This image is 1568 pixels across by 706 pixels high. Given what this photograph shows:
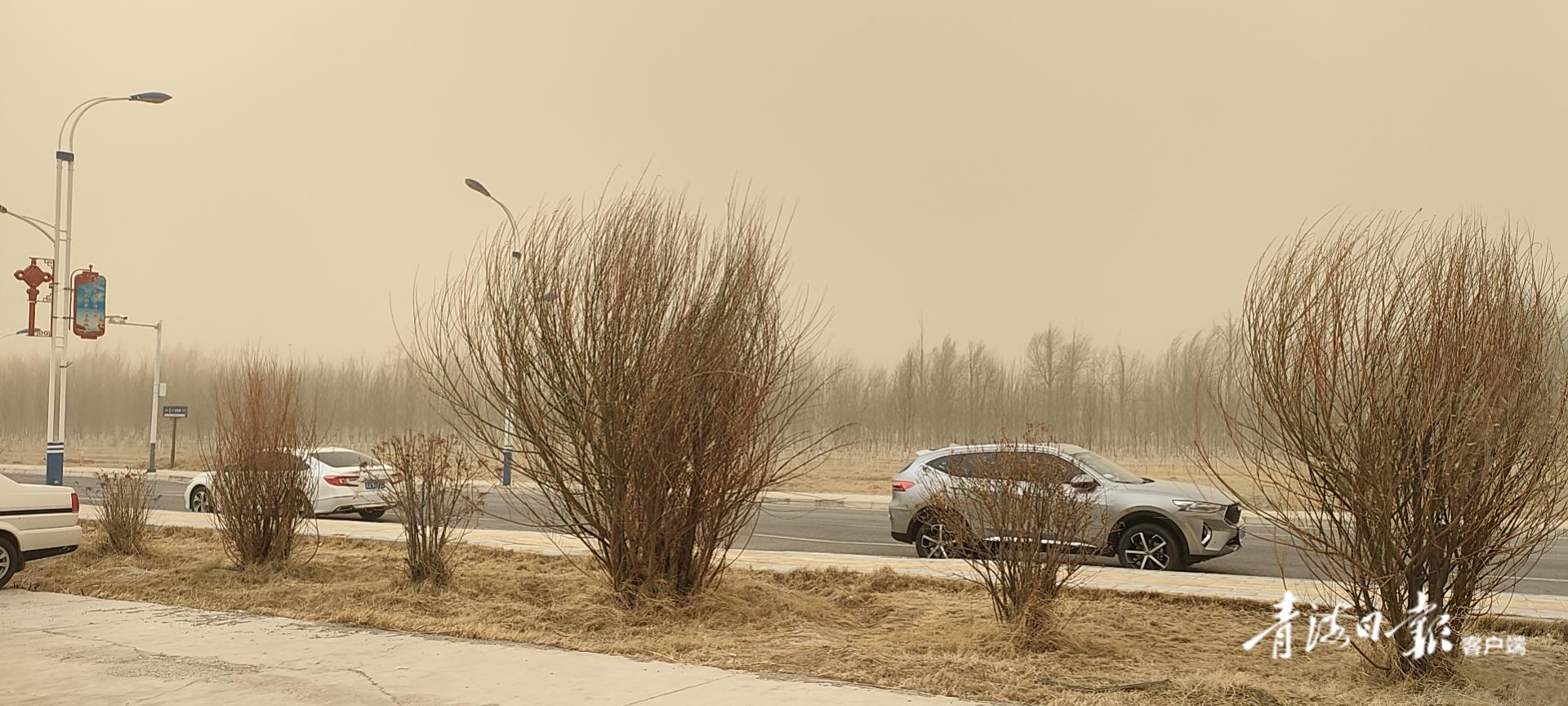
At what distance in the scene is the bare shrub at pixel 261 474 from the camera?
39.6ft

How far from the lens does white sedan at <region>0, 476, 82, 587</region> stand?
1127cm

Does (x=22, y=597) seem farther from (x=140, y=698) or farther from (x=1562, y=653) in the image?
(x=1562, y=653)

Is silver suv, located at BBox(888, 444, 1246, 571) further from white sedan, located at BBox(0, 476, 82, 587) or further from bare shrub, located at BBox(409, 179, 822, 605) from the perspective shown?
white sedan, located at BBox(0, 476, 82, 587)

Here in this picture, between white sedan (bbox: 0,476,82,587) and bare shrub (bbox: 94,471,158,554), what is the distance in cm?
156

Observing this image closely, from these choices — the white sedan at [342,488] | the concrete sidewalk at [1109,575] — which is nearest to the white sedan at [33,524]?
the concrete sidewalk at [1109,575]

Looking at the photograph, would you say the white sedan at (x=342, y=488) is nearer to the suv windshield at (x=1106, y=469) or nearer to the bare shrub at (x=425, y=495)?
the bare shrub at (x=425, y=495)

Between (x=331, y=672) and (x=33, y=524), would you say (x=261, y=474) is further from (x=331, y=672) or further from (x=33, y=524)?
(x=331, y=672)

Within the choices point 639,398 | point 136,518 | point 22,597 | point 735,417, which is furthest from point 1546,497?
point 136,518

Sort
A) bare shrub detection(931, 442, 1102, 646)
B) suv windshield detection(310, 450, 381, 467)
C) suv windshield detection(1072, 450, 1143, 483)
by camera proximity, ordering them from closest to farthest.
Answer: bare shrub detection(931, 442, 1102, 646) → suv windshield detection(1072, 450, 1143, 483) → suv windshield detection(310, 450, 381, 467)

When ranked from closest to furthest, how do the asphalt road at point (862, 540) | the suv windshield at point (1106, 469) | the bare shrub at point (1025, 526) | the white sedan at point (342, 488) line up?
the bare shrub at point (1025, 526)
the suv windshield at point (1106, 469)
the asphalt road at point (862, 540)
the white sedan at point (342, 488)

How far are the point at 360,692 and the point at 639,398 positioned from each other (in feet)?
10.4

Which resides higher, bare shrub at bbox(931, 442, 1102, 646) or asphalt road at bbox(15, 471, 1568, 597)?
bare shrub at bbox(931, 442, 1102, 646)

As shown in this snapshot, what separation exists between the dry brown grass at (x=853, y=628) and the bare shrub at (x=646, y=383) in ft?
1.95

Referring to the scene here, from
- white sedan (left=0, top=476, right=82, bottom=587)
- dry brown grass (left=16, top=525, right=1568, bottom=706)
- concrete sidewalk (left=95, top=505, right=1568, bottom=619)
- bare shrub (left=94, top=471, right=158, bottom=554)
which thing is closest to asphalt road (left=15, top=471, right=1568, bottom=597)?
concrete sidewalk (left=95, top=505, right=1568, bottom=619)
